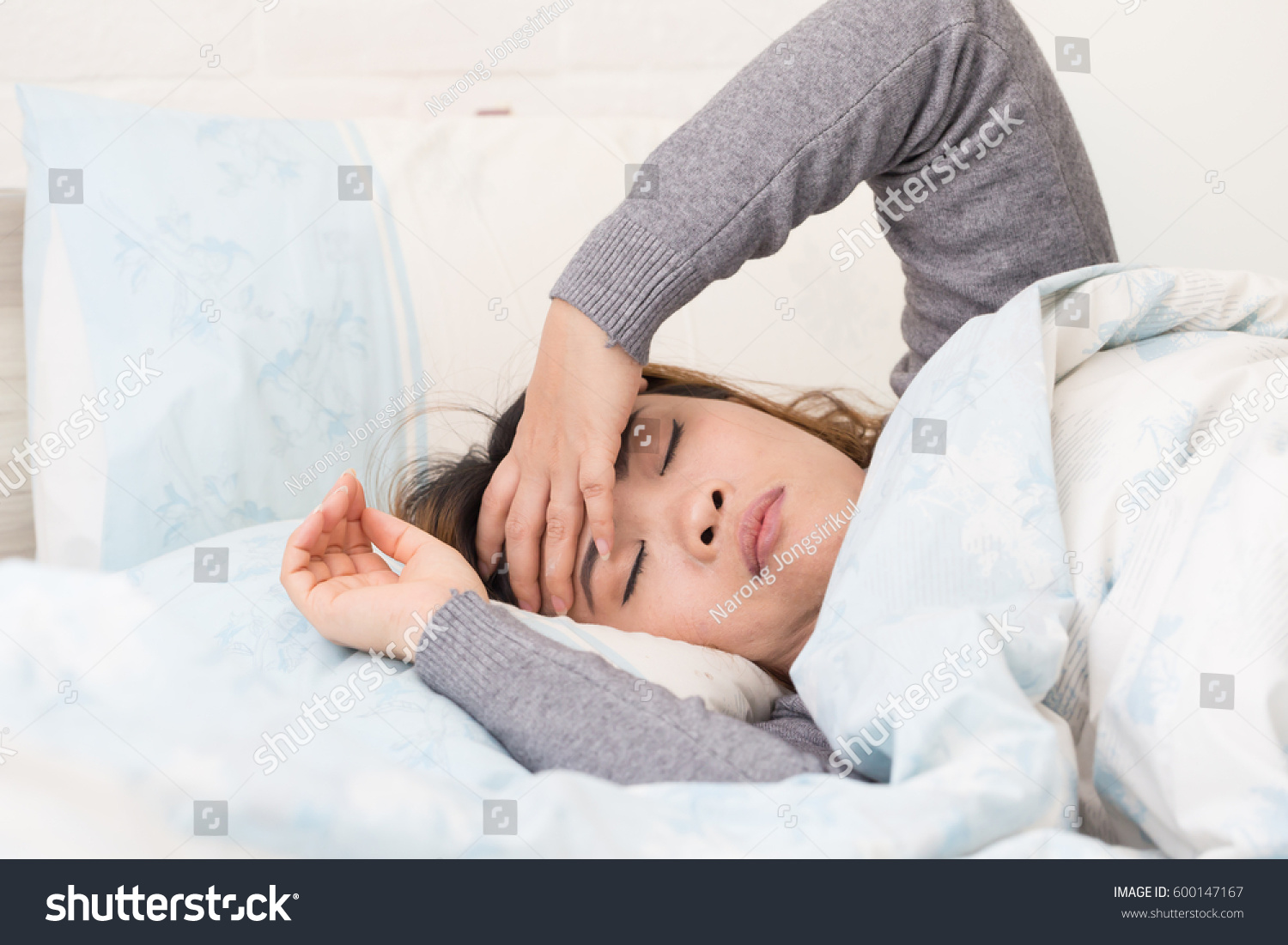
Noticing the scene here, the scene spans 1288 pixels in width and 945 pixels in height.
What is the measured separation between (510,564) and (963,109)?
0.61m

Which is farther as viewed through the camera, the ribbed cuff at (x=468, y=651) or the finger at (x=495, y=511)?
the finger at (x=495, y=511)

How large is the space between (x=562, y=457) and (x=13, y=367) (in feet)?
2.13

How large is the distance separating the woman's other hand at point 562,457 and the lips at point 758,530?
4.8 inches

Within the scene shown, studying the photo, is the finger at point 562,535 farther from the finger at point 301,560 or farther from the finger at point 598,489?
the finger at point 301,560

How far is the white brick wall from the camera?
51.3 inches

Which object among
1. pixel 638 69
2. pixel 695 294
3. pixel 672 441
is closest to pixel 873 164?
pixel 695 294

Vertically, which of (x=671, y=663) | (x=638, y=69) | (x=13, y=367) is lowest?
(x=671, y=663)

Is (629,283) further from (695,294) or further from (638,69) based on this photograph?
(638,69)

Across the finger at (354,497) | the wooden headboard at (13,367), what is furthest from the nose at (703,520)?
the wooden headboard at (13,367)

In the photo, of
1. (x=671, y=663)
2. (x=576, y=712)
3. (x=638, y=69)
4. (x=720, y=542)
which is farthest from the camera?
(x=638, y=69)

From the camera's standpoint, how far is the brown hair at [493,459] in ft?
3.14

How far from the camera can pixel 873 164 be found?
87 centimetres

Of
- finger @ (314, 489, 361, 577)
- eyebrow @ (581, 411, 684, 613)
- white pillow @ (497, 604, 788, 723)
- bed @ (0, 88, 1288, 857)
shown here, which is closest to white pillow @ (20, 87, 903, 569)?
bed @ (0, 88, 1288, 857)
